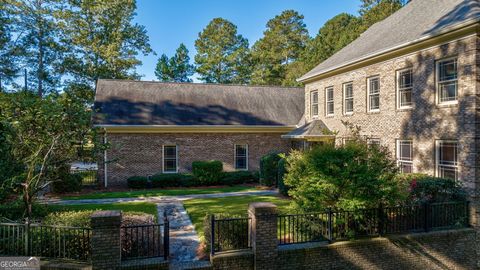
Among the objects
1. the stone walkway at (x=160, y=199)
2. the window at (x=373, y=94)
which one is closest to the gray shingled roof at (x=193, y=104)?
the stone walkway at (x=160, y=199)

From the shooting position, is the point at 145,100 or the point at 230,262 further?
the point at 145,100

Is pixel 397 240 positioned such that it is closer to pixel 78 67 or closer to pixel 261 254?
pixel 261 254

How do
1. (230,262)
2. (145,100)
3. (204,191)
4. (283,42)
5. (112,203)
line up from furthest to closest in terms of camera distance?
(283,42), (145,100), (204,191), (112,203), (230,262)

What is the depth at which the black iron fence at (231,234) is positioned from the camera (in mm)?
7148

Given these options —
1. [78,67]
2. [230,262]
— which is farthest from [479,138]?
[78,67]

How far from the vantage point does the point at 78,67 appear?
3080cm

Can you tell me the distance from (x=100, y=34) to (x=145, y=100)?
17.5 m

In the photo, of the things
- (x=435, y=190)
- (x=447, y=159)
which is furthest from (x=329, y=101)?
(x=435, y=190)

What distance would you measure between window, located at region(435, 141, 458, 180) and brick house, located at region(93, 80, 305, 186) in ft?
33.8

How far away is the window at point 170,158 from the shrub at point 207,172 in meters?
1.40

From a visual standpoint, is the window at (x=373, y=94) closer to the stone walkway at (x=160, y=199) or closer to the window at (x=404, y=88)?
the window at (x=404, y=88)

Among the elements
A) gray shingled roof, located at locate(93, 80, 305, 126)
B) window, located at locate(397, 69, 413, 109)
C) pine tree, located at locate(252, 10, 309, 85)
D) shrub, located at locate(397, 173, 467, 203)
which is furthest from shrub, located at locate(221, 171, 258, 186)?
pine tree, located at locate(252, 10, 309, 85)

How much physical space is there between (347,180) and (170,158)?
12512 millimetres

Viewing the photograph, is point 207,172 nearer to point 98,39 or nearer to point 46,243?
point 46,243
